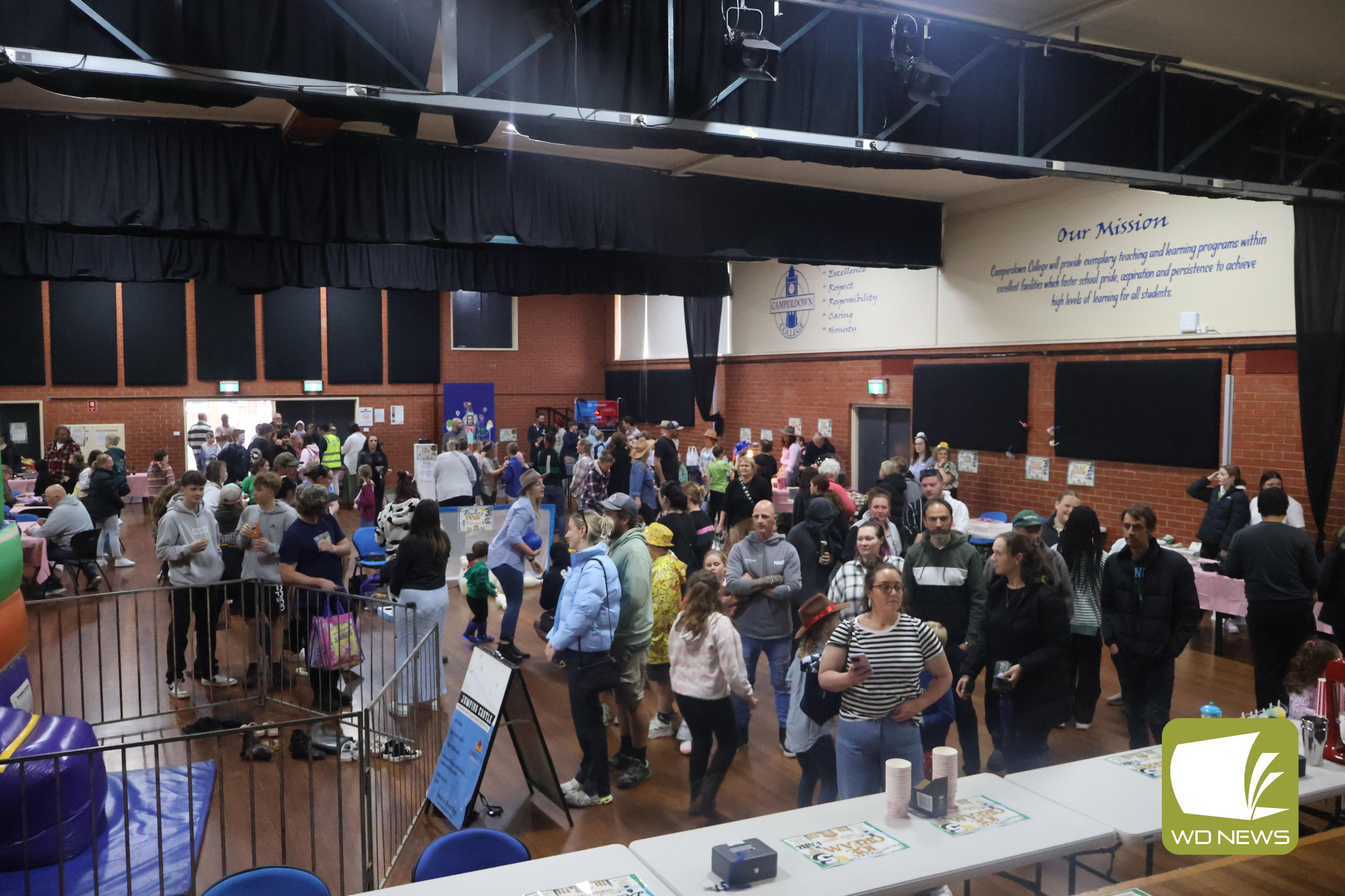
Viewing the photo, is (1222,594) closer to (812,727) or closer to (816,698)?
(812,727)

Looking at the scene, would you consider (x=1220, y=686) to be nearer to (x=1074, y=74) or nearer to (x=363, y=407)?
(x=1074, y=74)

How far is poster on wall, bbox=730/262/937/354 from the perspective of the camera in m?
12.4

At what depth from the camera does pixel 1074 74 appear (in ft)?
19.6

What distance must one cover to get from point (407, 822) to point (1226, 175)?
6638mm

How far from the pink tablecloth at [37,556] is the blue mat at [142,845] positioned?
5.11 meters

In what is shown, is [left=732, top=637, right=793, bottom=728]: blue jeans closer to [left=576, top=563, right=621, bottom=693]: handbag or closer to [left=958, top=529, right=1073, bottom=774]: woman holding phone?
[left=576, top=563, right=621, bottom=693]: handbag

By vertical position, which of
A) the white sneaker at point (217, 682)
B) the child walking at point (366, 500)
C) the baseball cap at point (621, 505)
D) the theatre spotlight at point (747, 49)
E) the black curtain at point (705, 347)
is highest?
the theatre spotlight at point (747, 49)

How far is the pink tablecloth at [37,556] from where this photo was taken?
915 cm

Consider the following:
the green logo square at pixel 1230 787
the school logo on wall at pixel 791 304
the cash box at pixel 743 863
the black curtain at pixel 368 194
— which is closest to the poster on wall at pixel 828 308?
the school logo on wall at pixel 791 304

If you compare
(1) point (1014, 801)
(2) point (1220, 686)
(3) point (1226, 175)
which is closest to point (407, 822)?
(1) point (1014, 801)

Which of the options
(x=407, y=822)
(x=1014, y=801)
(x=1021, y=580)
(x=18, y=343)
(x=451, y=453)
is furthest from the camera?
(x=18, y=343)

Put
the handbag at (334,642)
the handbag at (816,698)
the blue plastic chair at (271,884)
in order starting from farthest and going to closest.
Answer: the handbag at (334,642), the handbag at (816,698), the blue plastic chair at (271,884)

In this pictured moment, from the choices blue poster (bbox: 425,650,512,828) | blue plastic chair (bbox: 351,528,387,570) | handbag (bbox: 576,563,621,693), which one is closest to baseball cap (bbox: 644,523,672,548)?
handbag (bbox: 576,563,621,693)

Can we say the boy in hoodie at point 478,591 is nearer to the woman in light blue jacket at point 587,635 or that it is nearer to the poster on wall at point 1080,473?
the woman in light blue jacket at point 587,635
